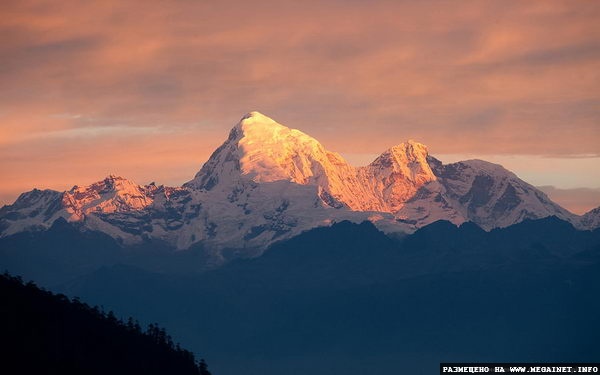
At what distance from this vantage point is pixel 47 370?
7677 inches

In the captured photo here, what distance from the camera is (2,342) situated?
199 metres

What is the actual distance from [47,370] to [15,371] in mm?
8101

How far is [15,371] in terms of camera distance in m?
187

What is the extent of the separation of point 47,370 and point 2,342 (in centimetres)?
811

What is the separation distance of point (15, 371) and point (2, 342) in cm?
1233
